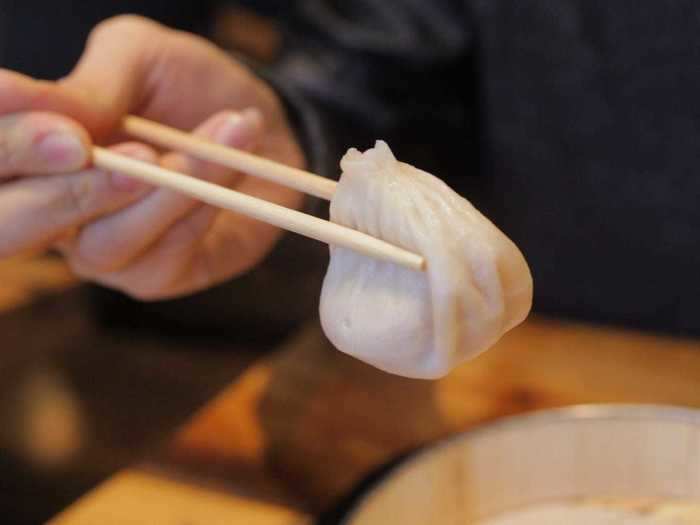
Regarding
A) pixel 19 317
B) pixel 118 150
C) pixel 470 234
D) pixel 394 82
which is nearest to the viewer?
pixel 470 234

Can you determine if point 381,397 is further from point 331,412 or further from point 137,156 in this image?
point 137,156

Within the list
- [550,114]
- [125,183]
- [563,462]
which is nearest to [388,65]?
[550,114]

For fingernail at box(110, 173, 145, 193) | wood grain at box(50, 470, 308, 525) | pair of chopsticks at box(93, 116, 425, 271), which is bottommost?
wood grain at box(50, 470, 308, 525)

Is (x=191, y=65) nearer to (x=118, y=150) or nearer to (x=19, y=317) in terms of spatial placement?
(x=118, y=150)

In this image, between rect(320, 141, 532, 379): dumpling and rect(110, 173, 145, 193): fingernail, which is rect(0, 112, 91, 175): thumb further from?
rect(320, 141, 532, 379): dumpling

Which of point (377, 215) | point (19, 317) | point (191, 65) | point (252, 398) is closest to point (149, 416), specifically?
point (19, 317)

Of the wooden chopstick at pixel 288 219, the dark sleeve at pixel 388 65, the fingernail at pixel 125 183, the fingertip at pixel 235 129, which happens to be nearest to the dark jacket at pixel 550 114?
the dark sleeve at pixel 388 65

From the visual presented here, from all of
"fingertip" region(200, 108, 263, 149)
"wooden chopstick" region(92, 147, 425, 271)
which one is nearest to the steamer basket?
"wooden chopstick" region(92, 147, 425, 271)
